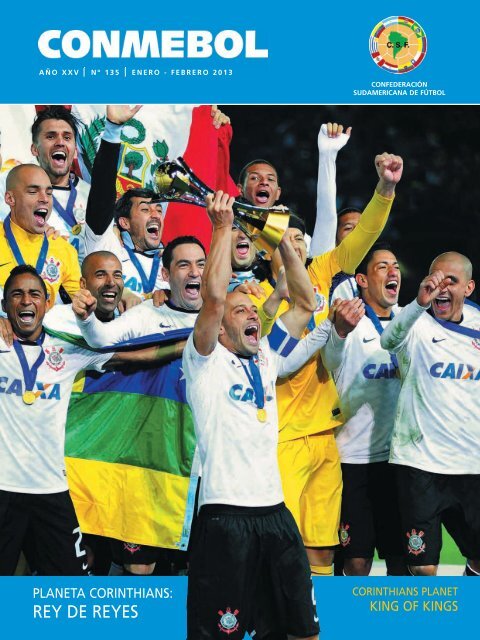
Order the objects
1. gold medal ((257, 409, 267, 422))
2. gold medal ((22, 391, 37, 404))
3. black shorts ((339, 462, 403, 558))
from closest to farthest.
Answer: gold medal ((257, 409, 267, 422))
gold medal ((22, 391, 37, 404))
black shorts ((339, 462, 403, 558))

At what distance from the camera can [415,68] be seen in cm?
747

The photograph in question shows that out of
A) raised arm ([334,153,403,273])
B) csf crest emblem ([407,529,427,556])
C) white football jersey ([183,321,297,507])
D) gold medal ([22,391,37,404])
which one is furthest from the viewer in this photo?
raised arm ([334,153,403,273])

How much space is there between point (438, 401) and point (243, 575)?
69.5 inches

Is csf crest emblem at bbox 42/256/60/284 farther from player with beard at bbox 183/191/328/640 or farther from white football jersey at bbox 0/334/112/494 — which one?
player with beard at bbox 183/191/328/640

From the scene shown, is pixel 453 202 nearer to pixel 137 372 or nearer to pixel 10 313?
pixel 137 372

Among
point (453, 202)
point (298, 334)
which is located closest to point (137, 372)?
point (298, 334)

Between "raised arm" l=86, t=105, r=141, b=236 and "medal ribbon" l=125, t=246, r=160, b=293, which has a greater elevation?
"raised arm" l=86, t=105, r=141, b=236

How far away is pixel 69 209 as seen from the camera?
7391 millimetres

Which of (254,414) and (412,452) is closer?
(254,414)

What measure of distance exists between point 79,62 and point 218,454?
8.73ft

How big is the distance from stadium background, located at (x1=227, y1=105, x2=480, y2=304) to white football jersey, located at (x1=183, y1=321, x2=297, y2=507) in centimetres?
171

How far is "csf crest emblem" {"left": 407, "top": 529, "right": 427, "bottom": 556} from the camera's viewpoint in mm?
6939

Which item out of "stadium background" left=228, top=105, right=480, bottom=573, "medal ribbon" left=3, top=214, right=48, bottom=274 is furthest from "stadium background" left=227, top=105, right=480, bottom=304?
"medal ribbon" left=3, top=214, right=48, bottom=274

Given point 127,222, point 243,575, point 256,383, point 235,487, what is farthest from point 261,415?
point 127,222
